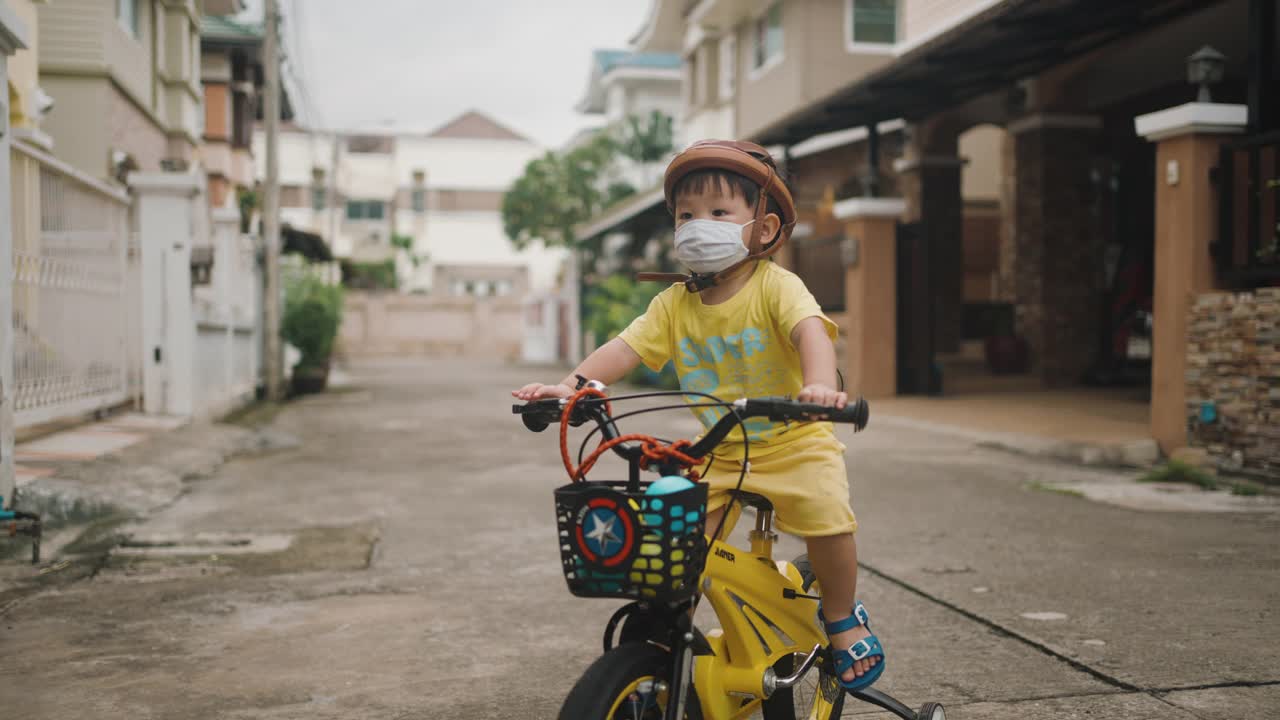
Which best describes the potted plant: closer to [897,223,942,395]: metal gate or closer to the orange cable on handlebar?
[897,223,942,395]: metal gate

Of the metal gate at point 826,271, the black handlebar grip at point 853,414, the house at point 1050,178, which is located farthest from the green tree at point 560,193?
the black handlebar grip at point 853,414

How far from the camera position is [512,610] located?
4.55 metres

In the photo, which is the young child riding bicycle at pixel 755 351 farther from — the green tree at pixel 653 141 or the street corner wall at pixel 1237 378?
the green tree at pixel 653 141

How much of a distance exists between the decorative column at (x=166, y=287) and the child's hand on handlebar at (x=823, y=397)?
972 cm

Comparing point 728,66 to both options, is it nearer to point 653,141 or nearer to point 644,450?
point 653,141

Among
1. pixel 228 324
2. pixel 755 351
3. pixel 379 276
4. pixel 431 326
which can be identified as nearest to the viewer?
pixel 755 351

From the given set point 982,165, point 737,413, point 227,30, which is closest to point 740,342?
point 737,413

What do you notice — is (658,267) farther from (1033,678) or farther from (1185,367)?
(1033,678)

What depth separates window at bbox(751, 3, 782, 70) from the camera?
20.6 metres

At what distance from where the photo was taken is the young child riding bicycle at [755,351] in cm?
257

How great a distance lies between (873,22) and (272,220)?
10.6m

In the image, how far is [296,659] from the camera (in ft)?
12.7

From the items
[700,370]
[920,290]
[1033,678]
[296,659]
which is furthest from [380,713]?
[920,290]

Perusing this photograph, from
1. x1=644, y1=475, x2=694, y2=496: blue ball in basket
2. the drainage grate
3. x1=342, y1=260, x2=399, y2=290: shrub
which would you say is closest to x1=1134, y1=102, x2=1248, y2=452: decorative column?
the drainage grate
